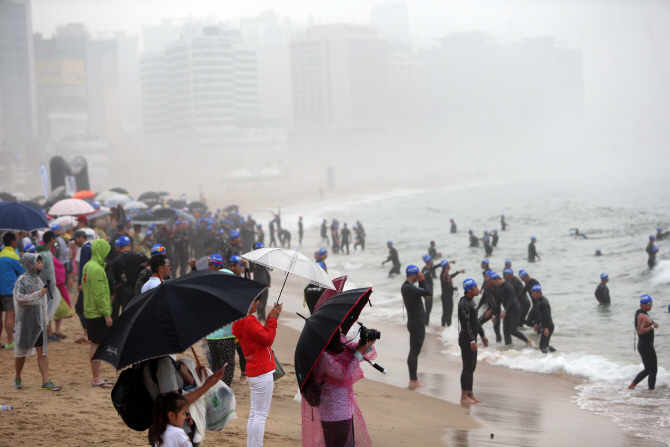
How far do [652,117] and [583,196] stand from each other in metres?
141

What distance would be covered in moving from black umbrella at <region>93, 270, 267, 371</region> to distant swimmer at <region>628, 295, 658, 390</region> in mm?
7104

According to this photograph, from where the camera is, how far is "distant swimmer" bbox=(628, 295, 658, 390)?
8.77 metres

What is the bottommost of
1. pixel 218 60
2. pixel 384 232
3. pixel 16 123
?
pixel 384 232

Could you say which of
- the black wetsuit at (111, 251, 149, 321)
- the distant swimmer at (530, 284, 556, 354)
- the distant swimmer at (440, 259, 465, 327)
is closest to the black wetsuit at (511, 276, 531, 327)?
the distant swimmer at (530, 284, 556, 354)

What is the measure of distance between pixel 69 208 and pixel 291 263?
909cm

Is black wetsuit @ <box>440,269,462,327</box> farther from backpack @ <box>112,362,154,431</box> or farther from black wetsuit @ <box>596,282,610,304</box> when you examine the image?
backpack @ <box>112,362,154,431</box>

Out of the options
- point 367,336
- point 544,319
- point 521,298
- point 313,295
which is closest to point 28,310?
point 313,295

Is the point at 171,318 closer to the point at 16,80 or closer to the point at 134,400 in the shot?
the point at 134,400

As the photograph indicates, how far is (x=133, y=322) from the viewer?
3.59m

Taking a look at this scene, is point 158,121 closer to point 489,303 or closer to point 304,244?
point 304,244

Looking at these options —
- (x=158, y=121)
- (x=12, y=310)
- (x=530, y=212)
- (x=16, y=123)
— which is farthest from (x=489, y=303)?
(x=158, y=121)

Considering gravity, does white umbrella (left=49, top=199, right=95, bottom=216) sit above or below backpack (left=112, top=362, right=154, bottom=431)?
above

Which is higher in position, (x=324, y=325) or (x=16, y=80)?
(x=16, y=80)

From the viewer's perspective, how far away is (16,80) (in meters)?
87.3
